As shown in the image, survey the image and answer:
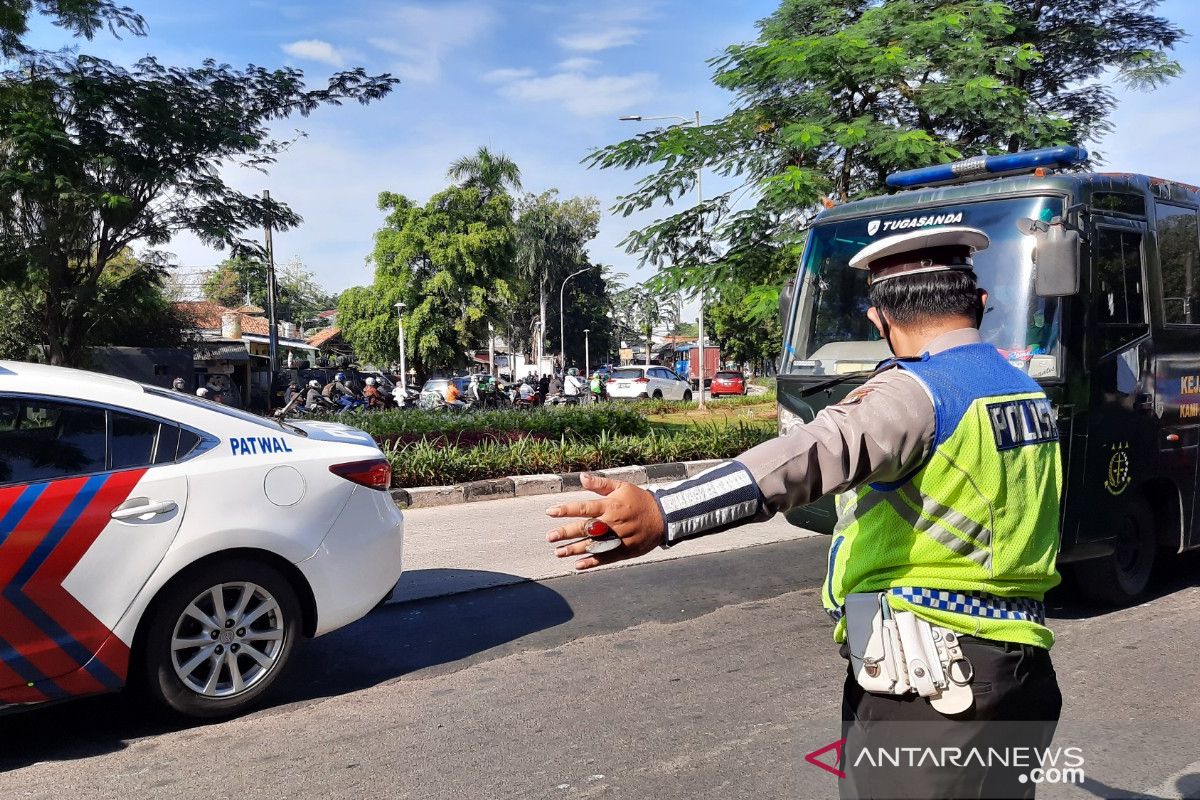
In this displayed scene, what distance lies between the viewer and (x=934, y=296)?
73.7 inches

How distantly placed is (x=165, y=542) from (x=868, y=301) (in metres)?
3.82

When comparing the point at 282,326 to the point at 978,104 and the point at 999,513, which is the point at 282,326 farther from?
the point at 999,513

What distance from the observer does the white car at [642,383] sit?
32.8m

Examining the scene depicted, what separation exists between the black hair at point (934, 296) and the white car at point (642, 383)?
3064 cm

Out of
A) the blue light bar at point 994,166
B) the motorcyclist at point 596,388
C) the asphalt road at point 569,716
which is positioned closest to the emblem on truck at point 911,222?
the blue light bar at point 994,166

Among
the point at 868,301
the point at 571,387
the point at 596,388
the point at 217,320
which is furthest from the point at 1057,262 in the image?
the point at 217,320

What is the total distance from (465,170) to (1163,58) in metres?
30.5

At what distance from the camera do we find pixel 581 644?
5.23 metres

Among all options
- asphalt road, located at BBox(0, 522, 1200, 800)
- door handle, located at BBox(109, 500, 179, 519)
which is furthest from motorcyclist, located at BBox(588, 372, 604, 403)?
door handle, located at BBox(109, 500, 179, 519)

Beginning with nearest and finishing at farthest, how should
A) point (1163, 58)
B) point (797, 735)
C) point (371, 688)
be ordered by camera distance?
point (797, 735) < point (371, 688) < point (1163, 58)

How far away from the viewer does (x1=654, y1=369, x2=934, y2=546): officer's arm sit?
167cm

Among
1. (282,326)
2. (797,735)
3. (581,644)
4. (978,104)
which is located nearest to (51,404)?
(581,644)

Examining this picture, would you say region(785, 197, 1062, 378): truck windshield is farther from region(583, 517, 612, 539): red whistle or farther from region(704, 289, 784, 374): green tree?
region(704, 289, 784, 374): green tree

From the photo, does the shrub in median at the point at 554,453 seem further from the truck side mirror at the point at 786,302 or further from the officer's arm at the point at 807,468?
the officer's arm at the point at 807,468
